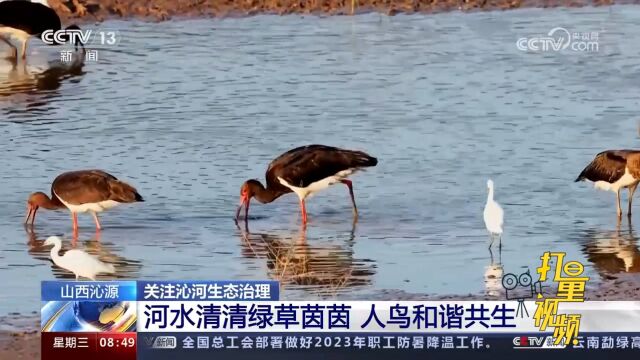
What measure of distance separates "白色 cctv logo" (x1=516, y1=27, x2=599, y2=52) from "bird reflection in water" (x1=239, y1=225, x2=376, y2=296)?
9.05m

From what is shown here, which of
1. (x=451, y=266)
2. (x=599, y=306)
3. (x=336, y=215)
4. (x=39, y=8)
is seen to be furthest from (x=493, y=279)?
(x=39, y=8)

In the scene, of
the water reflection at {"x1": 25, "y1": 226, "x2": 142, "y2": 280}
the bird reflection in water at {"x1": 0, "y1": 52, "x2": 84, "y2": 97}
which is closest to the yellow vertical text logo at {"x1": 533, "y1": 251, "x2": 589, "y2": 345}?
the water reflection at {"x1": 25, "y1": 226, "x2": 142, "y2": 280}

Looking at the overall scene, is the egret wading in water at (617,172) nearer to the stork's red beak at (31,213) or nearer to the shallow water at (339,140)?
the shallow water at (339,140)

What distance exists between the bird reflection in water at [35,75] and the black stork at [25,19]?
393 mm

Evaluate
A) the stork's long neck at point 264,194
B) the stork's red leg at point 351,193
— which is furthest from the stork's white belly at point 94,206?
the stork's red leg at point 351,193

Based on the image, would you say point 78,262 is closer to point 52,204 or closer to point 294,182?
point 52,204

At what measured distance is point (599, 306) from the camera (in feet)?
40.0

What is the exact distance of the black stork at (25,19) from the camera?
76.2ft

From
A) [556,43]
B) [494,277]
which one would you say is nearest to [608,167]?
[494,277]

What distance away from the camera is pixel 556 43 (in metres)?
23.5

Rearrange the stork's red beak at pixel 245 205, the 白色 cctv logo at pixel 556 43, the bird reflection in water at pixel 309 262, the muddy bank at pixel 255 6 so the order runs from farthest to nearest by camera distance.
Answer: the muddy bank at pixel 255 6 < the 白色 cctv logo at pixel 556 43 < the stork's red beak at pixel 245 205 < the bird reflection in water at pixel 309 262

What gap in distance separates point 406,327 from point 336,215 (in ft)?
13.7

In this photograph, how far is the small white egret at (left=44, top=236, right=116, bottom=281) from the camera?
13.1 m

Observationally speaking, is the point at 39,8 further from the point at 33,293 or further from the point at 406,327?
the point at 406,327
